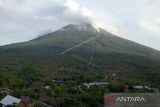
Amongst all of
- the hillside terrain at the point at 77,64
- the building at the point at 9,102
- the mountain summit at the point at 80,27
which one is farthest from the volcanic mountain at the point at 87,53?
the building at the point at 9,102

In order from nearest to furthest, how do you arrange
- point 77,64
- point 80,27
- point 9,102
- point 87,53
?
point 9,102
point 77,64
point 87,53
point 80,27

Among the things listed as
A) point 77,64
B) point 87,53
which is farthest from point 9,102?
point 87,53

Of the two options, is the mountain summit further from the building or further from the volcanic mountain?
the building

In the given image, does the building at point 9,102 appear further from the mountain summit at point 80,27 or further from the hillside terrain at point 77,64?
the mountain summit at point 80,27

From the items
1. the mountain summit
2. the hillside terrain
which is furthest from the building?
the mountain summit

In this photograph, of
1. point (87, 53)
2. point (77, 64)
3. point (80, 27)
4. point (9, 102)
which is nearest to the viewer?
point (9, 102)

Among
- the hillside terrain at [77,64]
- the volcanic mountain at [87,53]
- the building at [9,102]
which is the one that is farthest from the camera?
the volcanic mountain at [87,53]

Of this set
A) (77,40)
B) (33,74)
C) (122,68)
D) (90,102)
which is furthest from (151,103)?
(77,40)

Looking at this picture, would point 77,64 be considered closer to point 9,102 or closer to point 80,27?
point 9,102
